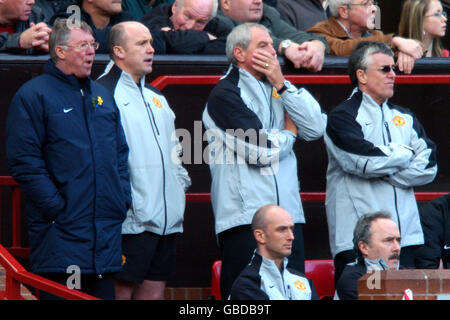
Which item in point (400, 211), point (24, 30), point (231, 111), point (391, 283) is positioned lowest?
point (391, 283)

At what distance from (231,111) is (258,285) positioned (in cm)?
118

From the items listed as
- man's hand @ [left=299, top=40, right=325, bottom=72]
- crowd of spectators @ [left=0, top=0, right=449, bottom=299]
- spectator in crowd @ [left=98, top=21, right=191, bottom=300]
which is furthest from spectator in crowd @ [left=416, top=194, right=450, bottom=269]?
spectator in crowd @ [left=98, top=21, right=191, bottom=300]

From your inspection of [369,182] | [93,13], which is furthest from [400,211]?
[93,13]

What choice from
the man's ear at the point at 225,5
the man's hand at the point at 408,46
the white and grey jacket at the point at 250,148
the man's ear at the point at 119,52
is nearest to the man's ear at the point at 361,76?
the white and grey jacket at the point at 250,148

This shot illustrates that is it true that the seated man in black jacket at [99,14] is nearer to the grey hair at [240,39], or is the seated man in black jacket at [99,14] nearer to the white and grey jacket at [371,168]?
the grey hair at [240,39]

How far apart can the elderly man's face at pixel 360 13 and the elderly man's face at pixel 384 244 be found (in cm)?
233

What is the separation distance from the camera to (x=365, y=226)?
670 centimetres

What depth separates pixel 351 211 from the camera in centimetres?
711

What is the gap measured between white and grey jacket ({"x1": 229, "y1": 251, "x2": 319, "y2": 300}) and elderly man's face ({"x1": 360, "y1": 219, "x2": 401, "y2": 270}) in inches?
16.9

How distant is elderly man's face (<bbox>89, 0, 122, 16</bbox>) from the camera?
324 inches

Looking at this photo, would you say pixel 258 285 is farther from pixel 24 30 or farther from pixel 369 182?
pixel 24 30

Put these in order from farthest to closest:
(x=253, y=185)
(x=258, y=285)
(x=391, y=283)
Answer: (x=253, y=185) → (x=258, y=285) → (x=391, y=283)

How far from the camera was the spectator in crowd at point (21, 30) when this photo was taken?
7.86 meters

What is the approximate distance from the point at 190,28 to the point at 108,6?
0.63 meters
